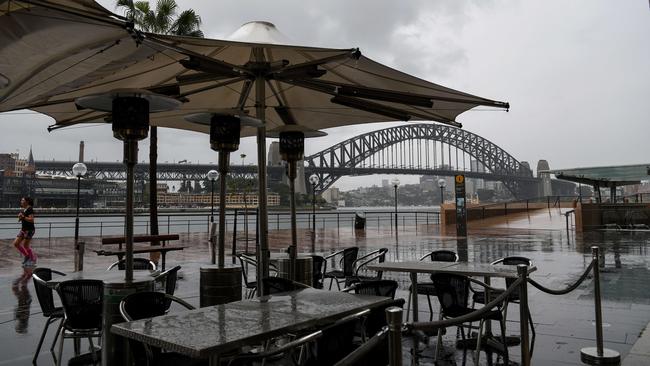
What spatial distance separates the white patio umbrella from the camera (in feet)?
11.3

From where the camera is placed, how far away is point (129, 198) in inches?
140

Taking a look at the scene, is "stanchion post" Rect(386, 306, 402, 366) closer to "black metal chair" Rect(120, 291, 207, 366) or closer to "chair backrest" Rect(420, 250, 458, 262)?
"black metal chair" Rect(120, 291, 207, 366)

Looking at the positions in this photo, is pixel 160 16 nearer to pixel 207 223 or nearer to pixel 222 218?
pixel 207 223

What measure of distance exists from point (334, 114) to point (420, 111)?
1.31 metres

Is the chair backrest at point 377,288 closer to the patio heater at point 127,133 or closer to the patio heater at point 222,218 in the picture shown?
the patio heater at point 222,218

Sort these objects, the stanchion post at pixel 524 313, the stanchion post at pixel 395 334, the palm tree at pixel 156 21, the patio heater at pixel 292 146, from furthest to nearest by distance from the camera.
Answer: the palm tree at pixel 156 21 → the patio heater at pixel 292 146 → the stanchion post at pixel 524 313 → the stanchion post at pixel 395 334

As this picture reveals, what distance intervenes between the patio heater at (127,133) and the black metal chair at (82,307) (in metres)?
0.41

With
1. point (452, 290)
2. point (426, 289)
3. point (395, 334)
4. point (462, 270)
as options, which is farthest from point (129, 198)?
point (426, 289)

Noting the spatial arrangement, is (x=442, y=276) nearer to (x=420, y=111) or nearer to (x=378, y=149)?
(x=420, y=111)

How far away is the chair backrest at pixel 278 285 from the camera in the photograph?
3736 millimetres

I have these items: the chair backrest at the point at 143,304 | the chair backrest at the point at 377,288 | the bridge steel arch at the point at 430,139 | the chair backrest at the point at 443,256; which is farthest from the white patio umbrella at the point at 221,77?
the bridge steel arch at the point at 430,139

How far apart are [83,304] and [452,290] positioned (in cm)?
304

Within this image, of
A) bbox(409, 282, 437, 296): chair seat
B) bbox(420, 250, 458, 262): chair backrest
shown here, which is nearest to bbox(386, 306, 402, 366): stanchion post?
bbox(409, 282, 437, 296): chair seat

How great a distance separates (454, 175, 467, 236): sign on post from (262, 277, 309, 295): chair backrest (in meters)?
13.8
